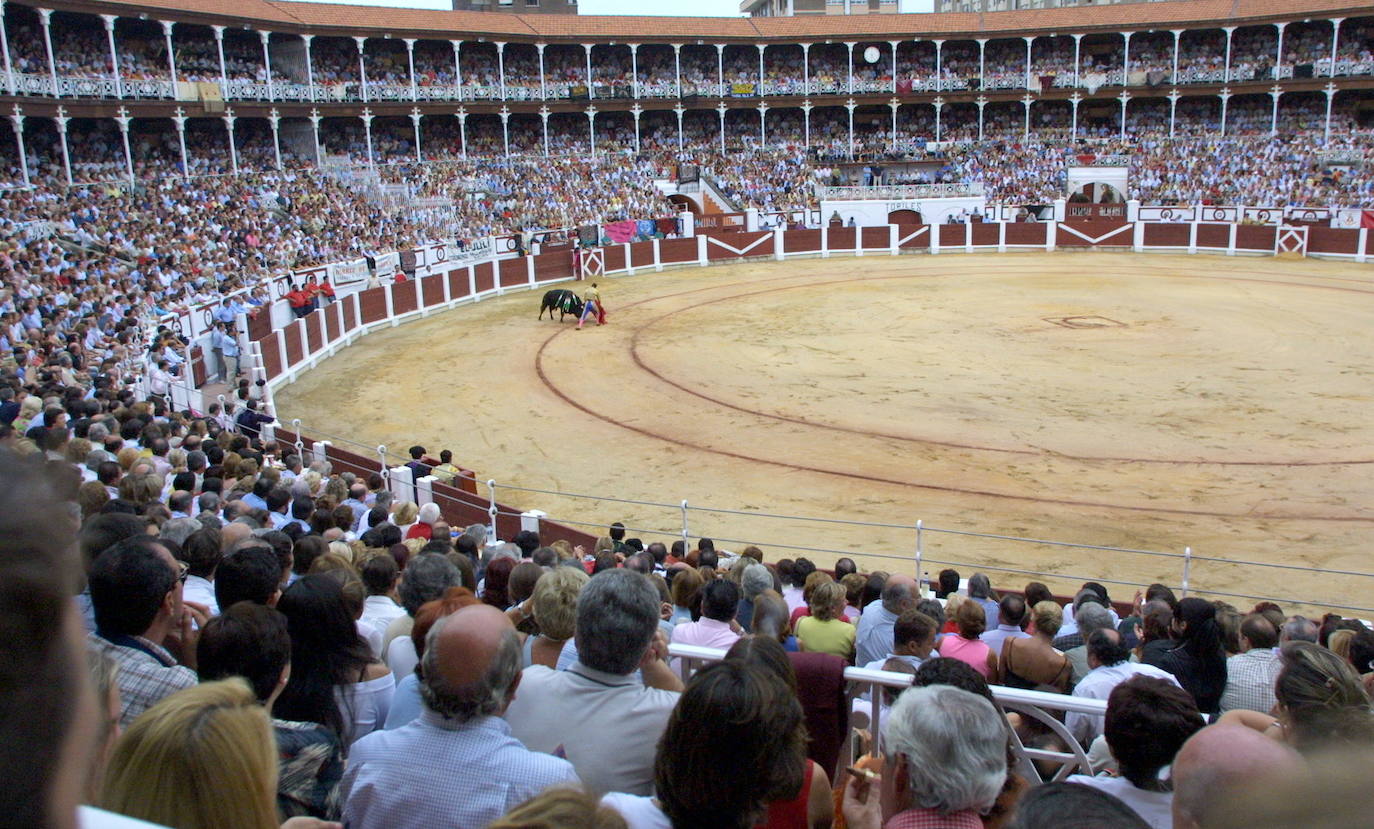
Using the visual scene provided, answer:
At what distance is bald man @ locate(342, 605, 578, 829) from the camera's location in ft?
9.37

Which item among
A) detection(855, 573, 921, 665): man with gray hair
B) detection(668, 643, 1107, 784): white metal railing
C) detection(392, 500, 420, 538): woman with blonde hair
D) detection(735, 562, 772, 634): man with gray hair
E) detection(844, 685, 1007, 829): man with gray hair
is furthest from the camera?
detection(392, 500, 420, 538): woman with blonde hair

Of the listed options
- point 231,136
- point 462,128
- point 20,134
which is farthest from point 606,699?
point 462,128

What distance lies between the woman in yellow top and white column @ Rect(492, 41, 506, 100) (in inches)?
1720

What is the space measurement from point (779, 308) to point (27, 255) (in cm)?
1584

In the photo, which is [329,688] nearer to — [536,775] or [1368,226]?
[536,775]

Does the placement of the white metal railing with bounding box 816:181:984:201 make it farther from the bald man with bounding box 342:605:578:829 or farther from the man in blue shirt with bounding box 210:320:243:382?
the bald man with bounding box 342:605:578:829

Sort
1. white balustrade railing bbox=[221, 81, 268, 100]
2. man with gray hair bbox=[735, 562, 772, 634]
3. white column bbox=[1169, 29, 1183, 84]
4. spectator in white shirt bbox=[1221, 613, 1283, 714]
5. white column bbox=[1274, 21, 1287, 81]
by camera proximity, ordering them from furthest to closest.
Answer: white column bbox=[1169, 29, 1183, 84] → white column bbox=[1274, 21, 1287, 81] → white balustrade railing bbox=[221, 81, 268, 100] → man with gray hair bbox=[735, 562, 772, 634] → spectator in white shirt bbox=[1221, 613, 1283, 714]

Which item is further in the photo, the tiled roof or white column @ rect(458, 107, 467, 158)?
white column @ rect(458, 107, 467, 158)

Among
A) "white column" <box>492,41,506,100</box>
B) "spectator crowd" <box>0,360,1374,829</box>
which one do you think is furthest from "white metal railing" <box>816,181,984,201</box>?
"spectator crowd" <box>0,360,1374,829</box>

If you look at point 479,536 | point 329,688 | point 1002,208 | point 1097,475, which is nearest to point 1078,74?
point 1002,208

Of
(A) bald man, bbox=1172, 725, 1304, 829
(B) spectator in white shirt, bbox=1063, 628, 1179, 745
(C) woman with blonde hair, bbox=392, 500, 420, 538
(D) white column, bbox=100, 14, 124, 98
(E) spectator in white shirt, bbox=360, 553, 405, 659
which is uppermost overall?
(D) white column, bbox=100, 14, 124, 98

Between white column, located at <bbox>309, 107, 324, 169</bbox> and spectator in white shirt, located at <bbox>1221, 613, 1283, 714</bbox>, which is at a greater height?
white column, located at <bbox>309, 107, 324, 169</bbox>

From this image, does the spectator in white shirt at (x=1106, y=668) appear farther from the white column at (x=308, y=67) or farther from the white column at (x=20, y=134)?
the white column at (x=308, y=67)

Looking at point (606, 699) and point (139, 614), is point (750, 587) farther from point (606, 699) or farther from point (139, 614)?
point (139, 614)
